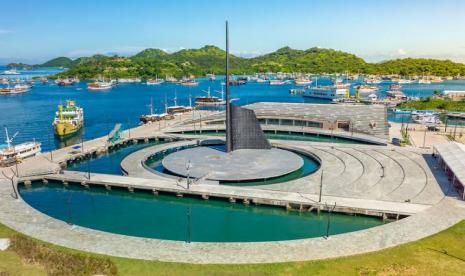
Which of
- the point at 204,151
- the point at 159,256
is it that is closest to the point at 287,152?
the point at 204,151

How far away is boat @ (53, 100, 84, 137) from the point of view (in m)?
97.5

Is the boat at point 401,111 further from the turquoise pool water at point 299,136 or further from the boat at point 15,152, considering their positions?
the boat at point 15,152

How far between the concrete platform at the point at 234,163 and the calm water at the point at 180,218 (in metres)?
6.53

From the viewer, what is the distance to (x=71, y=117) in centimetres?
10619

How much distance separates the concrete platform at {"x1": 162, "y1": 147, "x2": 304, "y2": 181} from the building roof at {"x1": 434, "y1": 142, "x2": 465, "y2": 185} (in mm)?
21337

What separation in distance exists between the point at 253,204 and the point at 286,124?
5764cm

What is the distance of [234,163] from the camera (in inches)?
2397

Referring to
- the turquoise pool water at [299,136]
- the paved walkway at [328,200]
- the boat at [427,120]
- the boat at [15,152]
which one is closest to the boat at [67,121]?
the boat at [15,152]

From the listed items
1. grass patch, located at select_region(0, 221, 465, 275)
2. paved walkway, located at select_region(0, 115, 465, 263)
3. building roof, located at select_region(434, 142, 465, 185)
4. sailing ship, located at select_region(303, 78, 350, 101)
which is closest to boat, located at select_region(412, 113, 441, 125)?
paved walkway, located at select_region(0, 115, 465, 263)

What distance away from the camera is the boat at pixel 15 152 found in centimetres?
6354

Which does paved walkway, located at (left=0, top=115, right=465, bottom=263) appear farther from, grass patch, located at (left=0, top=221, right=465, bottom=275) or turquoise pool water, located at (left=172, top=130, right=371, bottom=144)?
turquoise pool water, located at (left=172, top=130, right=371, bottom=144)

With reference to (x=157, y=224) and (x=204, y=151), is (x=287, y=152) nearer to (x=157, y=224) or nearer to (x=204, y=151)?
(x=204, y=151)

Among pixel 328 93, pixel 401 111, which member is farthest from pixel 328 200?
pixel 328 93

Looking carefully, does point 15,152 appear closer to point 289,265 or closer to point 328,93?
point 289,265
